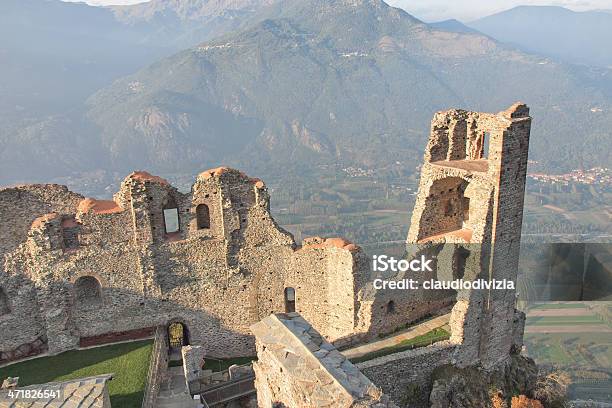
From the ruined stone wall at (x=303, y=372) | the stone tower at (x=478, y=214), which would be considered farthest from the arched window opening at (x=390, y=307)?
the ruined stone wall at (x=303, y=372)

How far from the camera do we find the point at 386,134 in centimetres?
17712

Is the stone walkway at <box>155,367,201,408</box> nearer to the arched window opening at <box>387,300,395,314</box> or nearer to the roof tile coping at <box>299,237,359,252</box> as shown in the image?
the roof tile coping at <box>299,237,359,252</box>

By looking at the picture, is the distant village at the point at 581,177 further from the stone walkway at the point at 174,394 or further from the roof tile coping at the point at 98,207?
the roof tile coping at the point at 98,207

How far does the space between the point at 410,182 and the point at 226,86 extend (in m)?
88.8

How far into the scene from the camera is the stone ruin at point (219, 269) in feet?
72.9

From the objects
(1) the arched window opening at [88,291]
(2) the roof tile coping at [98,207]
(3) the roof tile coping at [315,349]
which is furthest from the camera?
(1) the arched window opening at [88,291]

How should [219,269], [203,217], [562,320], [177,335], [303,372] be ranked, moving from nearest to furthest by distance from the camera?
1. [303,372]
2. [219,269]
3. [203,217]
4. [177,335]
5. [562,320]

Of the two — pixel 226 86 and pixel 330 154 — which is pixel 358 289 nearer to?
pixel 330 154

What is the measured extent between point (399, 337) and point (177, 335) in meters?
10.9

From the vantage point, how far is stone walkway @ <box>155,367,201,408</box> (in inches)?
818

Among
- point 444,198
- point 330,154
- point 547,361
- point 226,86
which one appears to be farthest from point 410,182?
point 444,198

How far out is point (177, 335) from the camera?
87.6 ft

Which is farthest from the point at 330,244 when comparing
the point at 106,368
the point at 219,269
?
the point at 106,368

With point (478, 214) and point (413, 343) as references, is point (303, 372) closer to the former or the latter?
point (413, 343)
